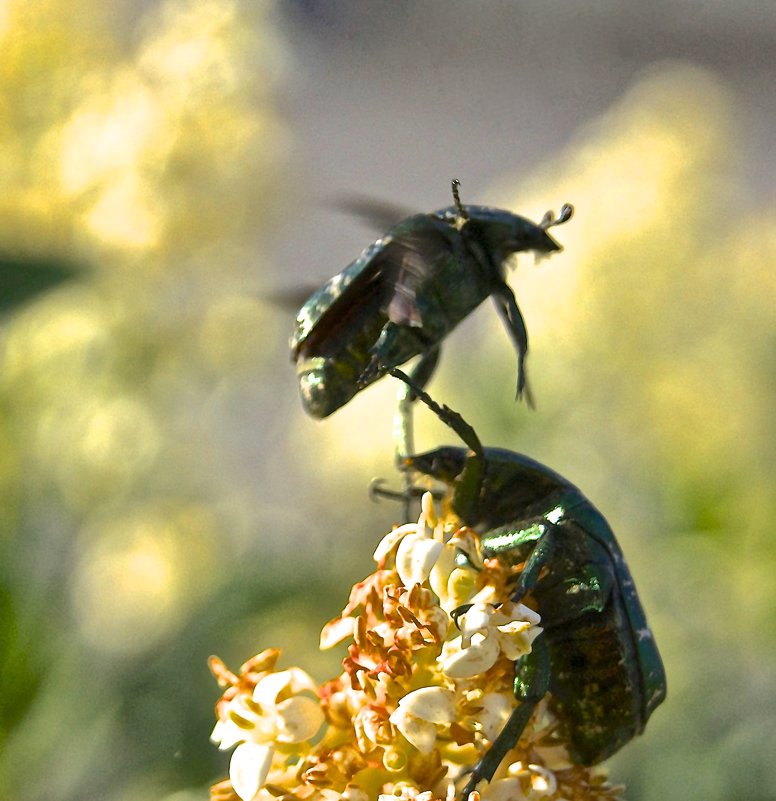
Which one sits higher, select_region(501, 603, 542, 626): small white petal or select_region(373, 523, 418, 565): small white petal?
select_region(373, 523, 418, 565): small white petal

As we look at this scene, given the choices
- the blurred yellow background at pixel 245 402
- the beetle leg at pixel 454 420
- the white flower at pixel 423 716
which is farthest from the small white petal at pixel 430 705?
the blurred yellow background at pixel 245 402

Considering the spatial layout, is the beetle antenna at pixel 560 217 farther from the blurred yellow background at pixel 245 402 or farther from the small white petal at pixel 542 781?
the blurred yellow background at pixel 245 402

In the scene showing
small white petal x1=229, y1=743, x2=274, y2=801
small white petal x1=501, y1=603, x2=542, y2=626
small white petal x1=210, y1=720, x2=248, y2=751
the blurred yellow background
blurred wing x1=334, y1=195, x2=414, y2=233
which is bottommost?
small white petal x1=229, y1=743, x2=274, y2=801

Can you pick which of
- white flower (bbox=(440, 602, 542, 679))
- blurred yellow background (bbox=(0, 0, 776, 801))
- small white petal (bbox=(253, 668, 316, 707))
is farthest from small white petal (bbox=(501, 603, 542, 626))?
blurred yellow background (bbox=(0, 0, 776, 801))

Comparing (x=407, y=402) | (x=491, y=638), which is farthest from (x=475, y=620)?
(x=407, y=402)

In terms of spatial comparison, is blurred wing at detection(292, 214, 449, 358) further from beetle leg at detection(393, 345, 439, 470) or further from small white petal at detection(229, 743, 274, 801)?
small white petal at detection(229, 743, 274, 801)

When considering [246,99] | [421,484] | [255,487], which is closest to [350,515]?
[255,487]

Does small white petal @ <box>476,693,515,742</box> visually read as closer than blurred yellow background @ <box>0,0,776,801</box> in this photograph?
Yes

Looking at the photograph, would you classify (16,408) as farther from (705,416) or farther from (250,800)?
(705,416)
